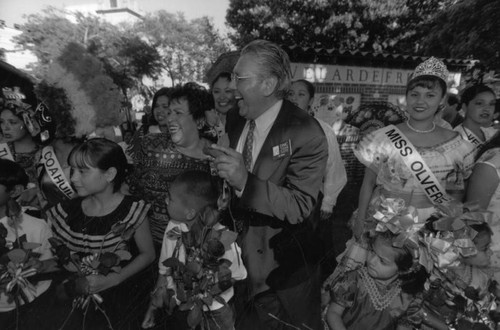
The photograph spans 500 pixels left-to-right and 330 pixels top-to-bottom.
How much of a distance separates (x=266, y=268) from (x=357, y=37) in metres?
15.5

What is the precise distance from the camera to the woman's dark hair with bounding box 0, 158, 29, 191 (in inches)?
76.5

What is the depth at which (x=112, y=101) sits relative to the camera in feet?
8.41

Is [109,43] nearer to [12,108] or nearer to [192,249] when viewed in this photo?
[12,108]

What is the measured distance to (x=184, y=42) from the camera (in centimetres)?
3231

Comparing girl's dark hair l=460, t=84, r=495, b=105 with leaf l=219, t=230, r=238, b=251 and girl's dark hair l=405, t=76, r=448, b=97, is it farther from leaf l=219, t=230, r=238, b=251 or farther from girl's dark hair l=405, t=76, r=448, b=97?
leaf l=219, t=230, r=238, b=251

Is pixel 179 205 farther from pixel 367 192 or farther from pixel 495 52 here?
pixel 495 52

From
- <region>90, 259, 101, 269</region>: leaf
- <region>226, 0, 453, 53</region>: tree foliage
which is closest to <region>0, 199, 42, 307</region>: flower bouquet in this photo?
<region>90, 259, 101, 269</region>: leaf

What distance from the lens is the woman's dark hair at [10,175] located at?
194 centimetres

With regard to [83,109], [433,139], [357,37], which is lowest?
[433,139]

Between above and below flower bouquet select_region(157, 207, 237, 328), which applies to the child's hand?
below

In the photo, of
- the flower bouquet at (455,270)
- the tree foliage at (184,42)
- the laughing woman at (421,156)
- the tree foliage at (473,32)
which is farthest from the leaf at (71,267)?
the tree foliage at (184,42)

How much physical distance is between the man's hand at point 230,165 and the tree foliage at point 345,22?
1431 centimetres

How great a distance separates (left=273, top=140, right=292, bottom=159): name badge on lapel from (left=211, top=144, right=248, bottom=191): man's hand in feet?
1.03

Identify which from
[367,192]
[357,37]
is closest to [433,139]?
[367,192]
